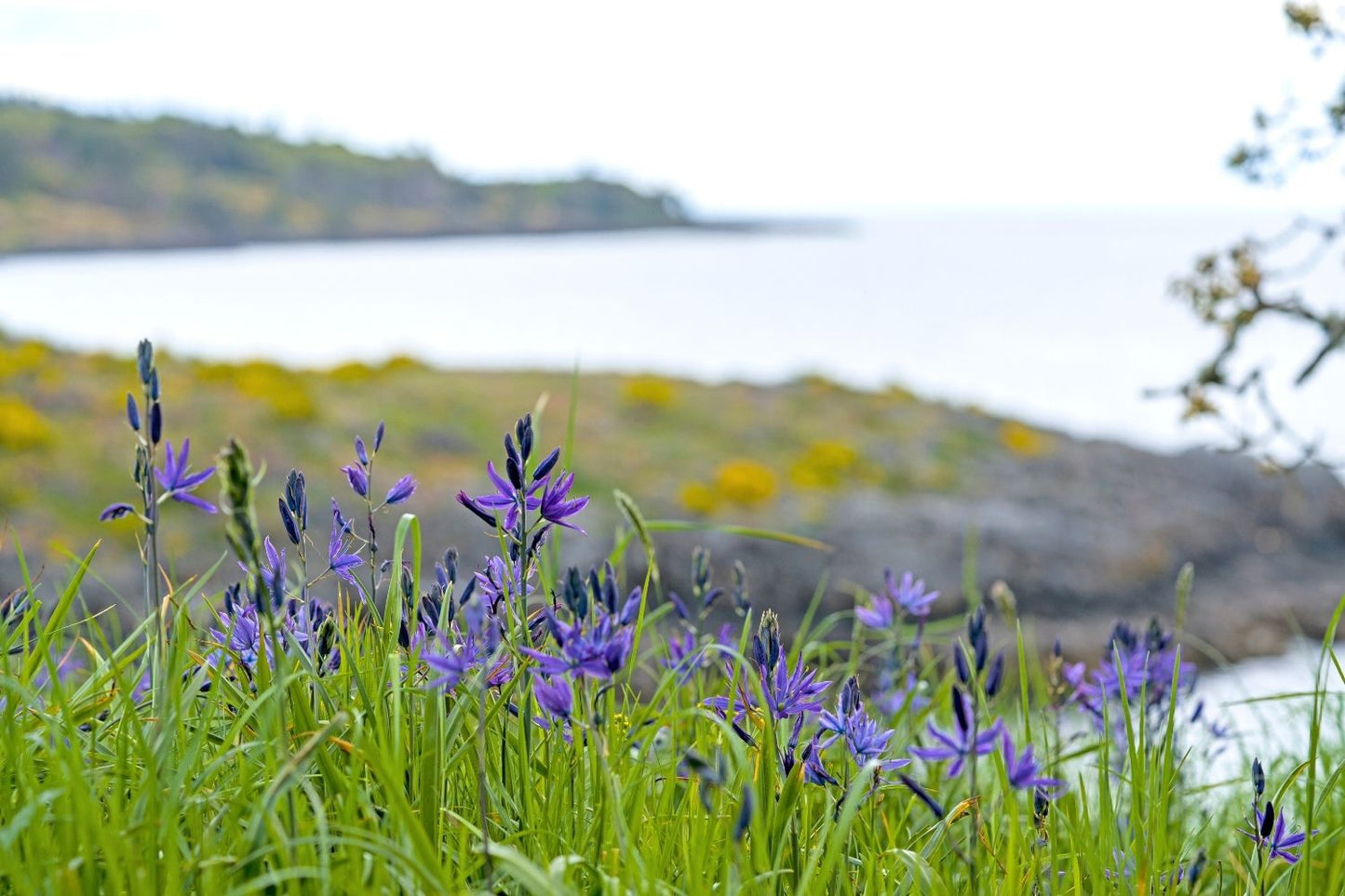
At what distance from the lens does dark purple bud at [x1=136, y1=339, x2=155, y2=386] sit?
1727mm

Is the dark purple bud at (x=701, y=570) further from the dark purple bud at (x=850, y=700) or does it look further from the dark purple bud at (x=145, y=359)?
the dark purple bud at (x=145, y=359)

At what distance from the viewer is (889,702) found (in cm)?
329

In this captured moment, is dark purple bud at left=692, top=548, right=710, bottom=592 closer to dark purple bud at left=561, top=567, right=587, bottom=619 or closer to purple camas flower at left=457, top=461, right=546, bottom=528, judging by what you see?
purple camas flower at left=457, top=461, right=546, bottom=528

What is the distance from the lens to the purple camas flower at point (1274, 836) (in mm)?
1993

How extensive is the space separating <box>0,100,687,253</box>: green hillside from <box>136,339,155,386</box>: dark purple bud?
91.0 metres

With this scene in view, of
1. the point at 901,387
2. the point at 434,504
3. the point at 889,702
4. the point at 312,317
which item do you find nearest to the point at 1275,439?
the point at 889,702

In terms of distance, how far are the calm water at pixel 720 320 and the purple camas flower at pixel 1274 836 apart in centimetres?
1013

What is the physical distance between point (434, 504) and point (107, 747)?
43.3 feet

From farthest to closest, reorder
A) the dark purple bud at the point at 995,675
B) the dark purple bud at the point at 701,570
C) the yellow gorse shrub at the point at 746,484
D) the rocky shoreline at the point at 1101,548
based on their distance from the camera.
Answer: the yellow gorse shrub at the point at 746,484
the rocky shoreline at the point at 1101,548
the dark purple bud at the point at 701,570
the dark purple bud at the point at 995,675

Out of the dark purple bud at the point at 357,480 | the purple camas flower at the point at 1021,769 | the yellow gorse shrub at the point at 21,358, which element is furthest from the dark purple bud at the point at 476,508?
the yellow gorse shrub at the point at 21,358

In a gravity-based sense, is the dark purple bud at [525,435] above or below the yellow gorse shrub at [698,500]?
above

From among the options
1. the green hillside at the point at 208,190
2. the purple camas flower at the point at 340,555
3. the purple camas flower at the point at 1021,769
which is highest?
the green hillside at the point at 208,190

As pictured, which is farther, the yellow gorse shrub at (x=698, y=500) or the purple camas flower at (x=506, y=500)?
the yellow gorse shrub at (x=698, y=500)

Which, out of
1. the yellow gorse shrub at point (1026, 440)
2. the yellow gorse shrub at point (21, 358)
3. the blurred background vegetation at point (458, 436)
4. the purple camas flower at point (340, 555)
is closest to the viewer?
the purple camas flower at point (340, 555)
